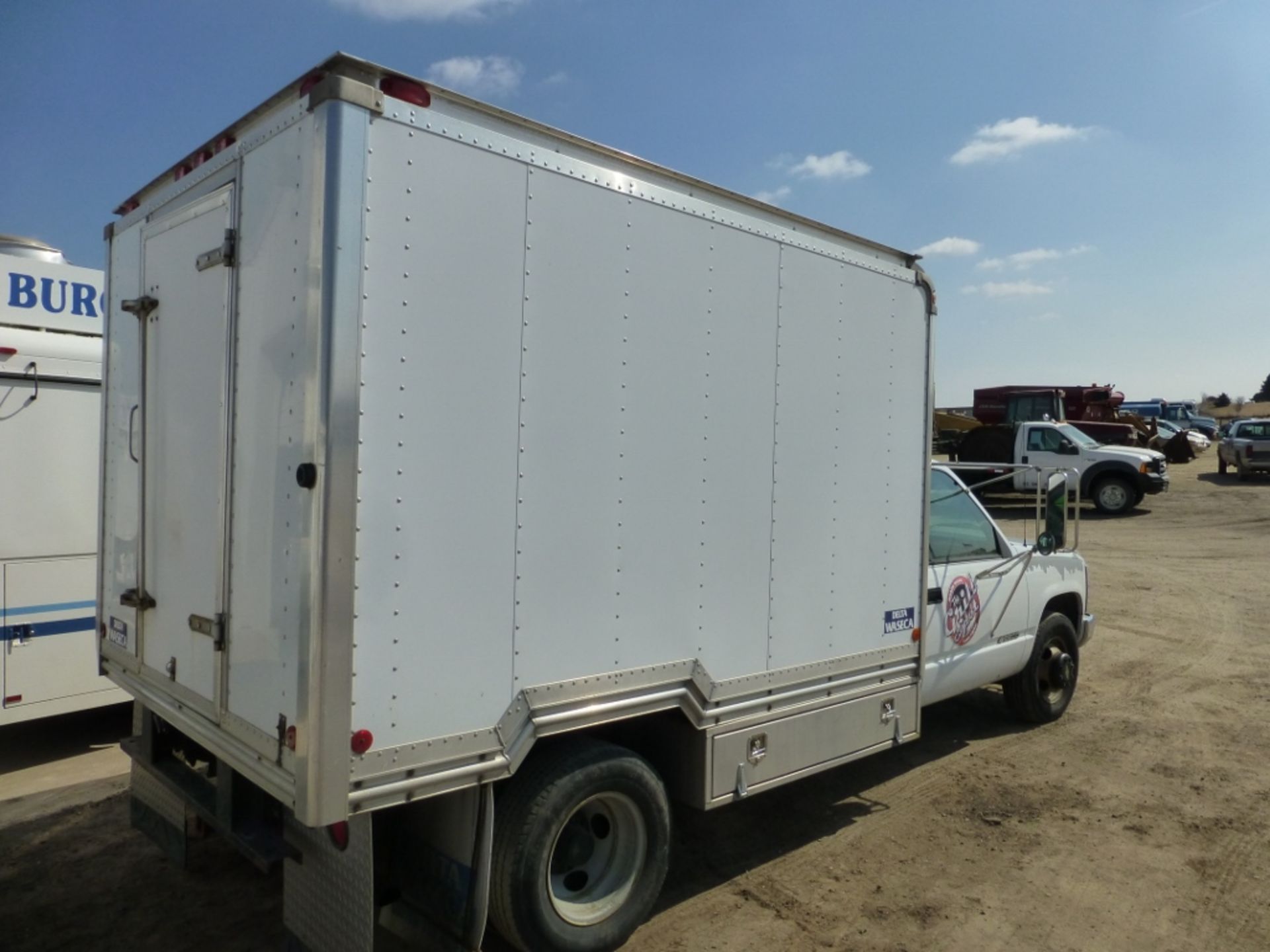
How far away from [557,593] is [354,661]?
769mm

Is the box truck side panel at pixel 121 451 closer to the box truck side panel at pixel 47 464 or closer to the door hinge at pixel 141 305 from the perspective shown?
the door hinge at pixel 141 305

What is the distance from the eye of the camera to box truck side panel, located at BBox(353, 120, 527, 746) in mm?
2654

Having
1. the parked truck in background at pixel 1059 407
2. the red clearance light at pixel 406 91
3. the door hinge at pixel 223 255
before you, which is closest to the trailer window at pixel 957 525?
the red clearance light at pixel 406 91

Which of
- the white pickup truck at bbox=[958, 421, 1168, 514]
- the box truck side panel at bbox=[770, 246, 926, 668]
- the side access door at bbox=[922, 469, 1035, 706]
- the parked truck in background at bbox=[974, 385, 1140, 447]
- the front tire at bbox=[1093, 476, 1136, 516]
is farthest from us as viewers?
the parked truck in background at bbox=[974, 385, 1140, 447]

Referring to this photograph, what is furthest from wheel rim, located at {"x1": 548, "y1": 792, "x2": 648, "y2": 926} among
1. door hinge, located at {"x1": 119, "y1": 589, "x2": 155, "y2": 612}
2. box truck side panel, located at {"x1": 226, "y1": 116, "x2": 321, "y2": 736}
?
door hinge, located at {"x1": 119, "y1": 589, "x2": 155, "y2": 612}

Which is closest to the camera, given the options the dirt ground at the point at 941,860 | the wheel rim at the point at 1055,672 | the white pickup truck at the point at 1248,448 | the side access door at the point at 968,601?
the dirt ground at the point at 941,860

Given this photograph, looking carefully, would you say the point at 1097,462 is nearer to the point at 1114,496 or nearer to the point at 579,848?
the point at 1114,496

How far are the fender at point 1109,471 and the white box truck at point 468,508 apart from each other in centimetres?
1788

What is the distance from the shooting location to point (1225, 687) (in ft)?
25.1

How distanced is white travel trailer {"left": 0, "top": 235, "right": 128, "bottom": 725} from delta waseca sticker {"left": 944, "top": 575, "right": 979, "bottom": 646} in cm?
512

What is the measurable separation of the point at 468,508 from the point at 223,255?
1.29m

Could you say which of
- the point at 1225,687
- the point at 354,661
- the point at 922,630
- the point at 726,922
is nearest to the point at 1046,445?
the point at 1225,687

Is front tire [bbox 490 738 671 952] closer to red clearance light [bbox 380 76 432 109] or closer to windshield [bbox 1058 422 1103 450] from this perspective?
red clearance light [bbox 380 76 432 109]

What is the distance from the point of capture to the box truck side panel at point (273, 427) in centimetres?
265
